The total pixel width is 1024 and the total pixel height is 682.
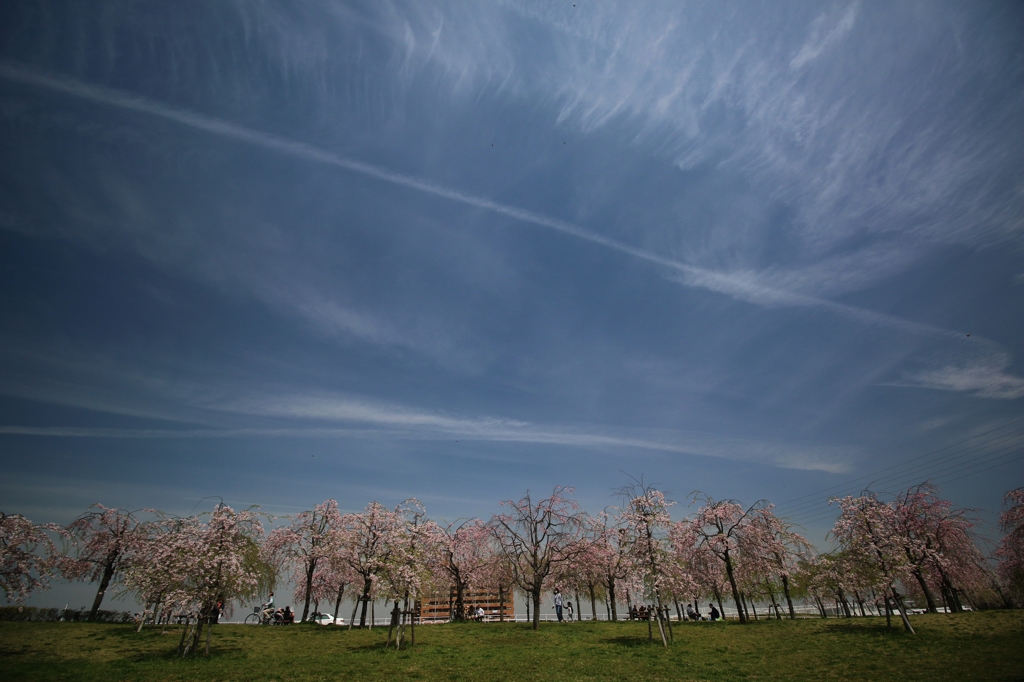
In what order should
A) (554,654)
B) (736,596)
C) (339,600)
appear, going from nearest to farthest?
(554,654) → (736,596) → (339,600)

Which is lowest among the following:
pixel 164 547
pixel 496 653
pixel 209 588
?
pixel 496 653

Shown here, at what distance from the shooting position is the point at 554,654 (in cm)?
2112

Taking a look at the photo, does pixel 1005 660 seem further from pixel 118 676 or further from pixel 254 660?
pixel 118 676

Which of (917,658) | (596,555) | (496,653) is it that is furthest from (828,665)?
(596,555)

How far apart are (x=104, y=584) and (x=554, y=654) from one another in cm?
3627

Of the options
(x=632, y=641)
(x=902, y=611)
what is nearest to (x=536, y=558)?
(x=632, y=641)

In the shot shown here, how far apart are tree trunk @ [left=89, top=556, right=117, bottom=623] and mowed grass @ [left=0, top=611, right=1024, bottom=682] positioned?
5.49m

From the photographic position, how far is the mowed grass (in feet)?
53.6

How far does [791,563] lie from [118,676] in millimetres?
50092

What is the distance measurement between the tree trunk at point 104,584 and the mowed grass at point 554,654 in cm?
549

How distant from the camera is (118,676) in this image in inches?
634

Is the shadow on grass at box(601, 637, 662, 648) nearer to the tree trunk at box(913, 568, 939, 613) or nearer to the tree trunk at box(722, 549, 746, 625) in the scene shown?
the tree trunk at box(722, 549, 746, 625)

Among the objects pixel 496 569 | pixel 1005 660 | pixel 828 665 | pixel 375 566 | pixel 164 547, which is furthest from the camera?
pixel 496 569

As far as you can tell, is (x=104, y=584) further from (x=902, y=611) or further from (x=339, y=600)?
(x=902, y=611)
